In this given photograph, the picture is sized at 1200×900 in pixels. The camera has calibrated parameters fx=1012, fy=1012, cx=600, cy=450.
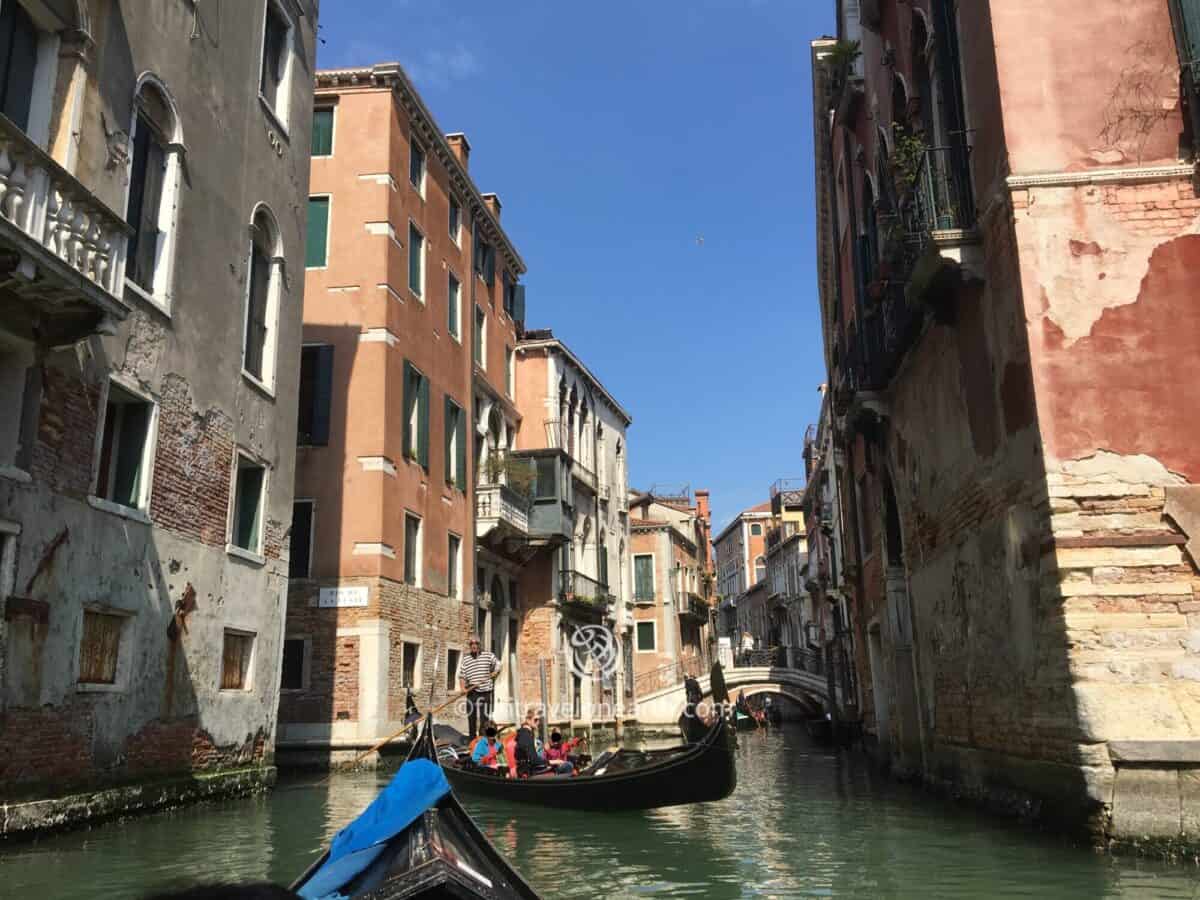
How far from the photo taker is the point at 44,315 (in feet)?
22.1

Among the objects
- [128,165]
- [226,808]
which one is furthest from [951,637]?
[128,165]

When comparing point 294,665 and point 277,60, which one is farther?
point 294,665

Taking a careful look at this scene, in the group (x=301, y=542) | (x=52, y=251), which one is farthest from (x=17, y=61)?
(x=301, y=542)

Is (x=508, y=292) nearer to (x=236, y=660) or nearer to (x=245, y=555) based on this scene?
(x=245, y=555)

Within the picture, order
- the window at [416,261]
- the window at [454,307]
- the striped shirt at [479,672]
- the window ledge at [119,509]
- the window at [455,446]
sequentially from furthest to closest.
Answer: the window at [454,307], the window at [455,446], the window at [416,261], the striped shirt at [479,672], the window ledge at [119,509]

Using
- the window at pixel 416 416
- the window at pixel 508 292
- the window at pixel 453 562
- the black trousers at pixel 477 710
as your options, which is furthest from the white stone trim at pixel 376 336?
the window at pixel 508 292

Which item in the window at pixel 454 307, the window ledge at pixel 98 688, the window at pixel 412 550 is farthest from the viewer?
the window at pixel 454 307

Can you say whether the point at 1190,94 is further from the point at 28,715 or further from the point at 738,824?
the point at 28,715

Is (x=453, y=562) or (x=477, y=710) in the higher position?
(x=453, y=562)

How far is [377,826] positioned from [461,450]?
13.9 m

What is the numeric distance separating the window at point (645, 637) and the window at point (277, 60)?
75.8ft

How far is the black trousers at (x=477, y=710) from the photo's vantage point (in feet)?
44.0

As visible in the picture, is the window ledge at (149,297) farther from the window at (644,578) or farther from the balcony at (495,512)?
the window at (644,578)

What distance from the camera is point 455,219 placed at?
18250mm
